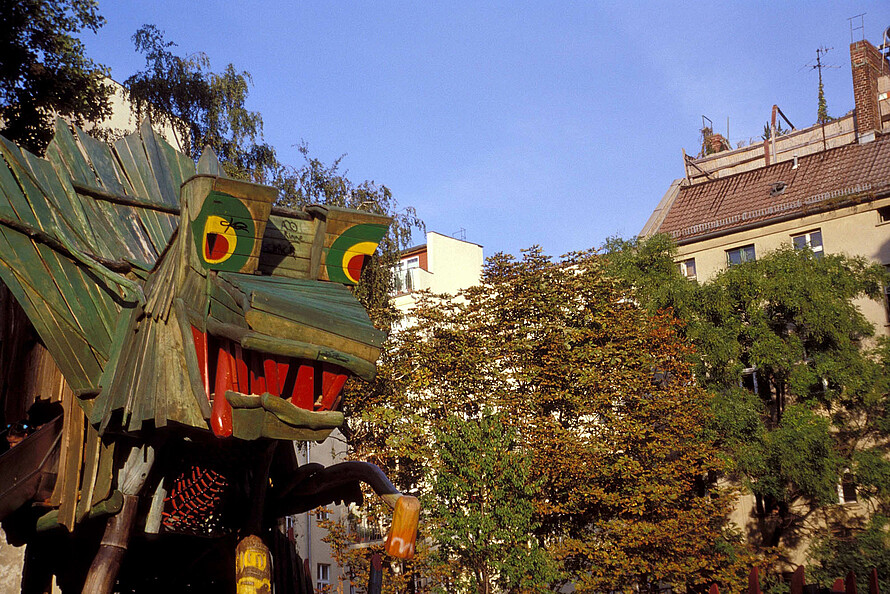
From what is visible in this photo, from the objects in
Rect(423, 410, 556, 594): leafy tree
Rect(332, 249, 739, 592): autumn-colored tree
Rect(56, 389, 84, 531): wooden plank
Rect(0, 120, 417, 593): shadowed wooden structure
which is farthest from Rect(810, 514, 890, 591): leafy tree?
Rect(56, 389, 84, 531): wooden plank

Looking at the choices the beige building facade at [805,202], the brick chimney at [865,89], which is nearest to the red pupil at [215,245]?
the beige building facade at [805,202]

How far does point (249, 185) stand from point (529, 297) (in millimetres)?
20799

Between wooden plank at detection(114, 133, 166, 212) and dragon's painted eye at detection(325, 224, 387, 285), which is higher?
wooden plank at detection(114, 133, 166, 212)

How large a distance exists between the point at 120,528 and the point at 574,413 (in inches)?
781

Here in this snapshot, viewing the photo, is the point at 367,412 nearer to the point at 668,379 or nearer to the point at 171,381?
the point at 668,379

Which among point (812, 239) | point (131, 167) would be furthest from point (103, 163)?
point (812, 239)

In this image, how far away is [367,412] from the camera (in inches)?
1051

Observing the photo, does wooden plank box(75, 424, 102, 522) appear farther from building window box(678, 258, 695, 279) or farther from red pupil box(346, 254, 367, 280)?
building window box(678, 258, 695, 279)

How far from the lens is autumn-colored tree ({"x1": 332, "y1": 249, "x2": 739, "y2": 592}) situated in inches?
1019

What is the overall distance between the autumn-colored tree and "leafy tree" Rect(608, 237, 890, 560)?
1858mm

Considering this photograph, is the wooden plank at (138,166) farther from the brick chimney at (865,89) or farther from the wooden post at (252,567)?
the brick chimney at (865,89)

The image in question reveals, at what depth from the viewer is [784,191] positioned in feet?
136

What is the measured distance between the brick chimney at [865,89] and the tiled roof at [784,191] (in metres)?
1.21

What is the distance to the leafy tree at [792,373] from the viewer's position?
2953cm
